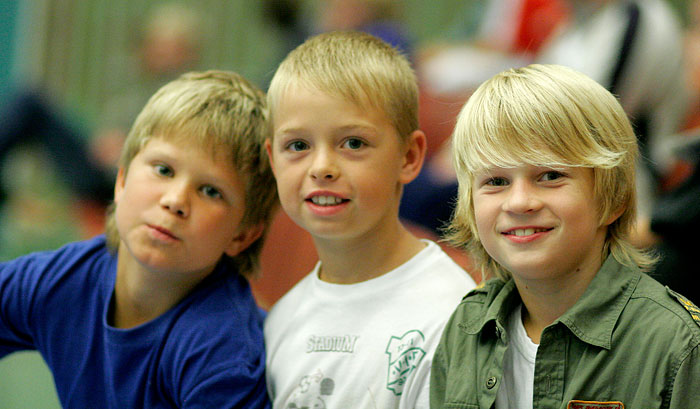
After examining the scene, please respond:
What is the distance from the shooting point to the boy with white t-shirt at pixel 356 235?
5.43ft

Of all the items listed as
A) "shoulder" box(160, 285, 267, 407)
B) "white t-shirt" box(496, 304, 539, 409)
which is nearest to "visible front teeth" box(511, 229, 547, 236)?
"white t-shirt" box(496, 304, 539, 409)

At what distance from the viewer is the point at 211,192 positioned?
1843mm

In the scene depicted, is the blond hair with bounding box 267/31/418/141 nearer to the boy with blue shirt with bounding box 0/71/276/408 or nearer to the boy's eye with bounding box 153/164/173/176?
the boy with blue shirt with bounding box 0/71/276/408

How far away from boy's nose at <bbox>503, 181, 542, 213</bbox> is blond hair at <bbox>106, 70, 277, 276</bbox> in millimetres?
674

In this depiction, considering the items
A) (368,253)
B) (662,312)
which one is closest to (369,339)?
(368,253)

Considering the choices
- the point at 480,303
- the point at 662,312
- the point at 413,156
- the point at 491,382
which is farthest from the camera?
the point at 413,156

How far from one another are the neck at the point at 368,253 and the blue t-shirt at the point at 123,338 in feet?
0.84

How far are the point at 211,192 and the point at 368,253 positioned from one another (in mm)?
390

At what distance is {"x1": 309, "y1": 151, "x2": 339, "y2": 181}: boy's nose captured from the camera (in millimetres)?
1656

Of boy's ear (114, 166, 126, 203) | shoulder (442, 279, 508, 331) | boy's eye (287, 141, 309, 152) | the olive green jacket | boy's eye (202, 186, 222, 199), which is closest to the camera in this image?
the olive green jacket

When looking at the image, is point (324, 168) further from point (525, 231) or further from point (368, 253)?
point (525, 231)

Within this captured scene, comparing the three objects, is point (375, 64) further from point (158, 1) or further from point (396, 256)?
point (158, 1)

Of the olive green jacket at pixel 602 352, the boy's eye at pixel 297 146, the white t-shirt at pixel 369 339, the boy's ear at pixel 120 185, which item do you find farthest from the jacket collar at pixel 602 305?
the boy's ear at pixel 120 185

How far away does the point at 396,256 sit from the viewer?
1.79 metres
